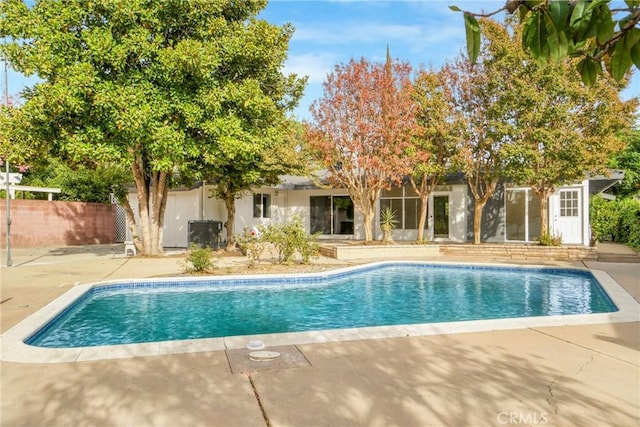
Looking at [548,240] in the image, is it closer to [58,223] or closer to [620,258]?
[620,258]

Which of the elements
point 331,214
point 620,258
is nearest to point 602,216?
point 620,258

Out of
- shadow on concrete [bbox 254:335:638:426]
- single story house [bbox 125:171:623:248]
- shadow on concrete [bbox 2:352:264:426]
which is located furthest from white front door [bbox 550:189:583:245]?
shadow on concrete [bbox 2:352:264:426]

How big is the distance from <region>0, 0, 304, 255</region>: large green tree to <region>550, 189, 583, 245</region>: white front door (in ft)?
38.9

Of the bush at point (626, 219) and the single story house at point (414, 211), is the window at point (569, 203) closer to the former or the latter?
the single story house at point (414, 211)

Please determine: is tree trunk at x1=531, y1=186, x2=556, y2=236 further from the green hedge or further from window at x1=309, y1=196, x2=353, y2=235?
window at x1=309, y1=196, x2=353, y2=235

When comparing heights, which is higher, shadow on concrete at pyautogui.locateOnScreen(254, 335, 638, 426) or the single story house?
the single story house

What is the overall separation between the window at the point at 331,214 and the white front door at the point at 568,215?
28.4 ft

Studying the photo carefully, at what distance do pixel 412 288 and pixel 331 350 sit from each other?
19.4 feet

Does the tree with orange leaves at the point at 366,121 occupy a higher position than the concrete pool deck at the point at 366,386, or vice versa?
the tree with orange leaves at the point at 366,121

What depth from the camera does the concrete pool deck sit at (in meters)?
2.96

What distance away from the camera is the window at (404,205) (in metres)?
19.3

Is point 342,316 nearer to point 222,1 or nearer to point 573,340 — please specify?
point 573,340

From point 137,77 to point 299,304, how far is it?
24.1 feet

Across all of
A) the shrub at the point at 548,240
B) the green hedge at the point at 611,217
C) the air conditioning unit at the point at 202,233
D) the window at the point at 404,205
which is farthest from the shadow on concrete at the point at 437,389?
the green hedge at the point at 611,217
